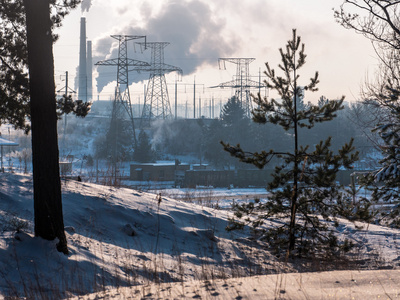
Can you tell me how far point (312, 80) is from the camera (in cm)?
959

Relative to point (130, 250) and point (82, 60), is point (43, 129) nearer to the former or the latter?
point (130, 250)

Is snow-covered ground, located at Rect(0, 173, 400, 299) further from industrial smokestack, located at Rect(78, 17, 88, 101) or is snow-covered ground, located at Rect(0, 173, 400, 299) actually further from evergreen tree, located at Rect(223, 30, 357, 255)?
industrial smokestack, located at Rect(78, 17, 88, 101)

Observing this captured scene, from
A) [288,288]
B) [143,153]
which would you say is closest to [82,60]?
[143,153]

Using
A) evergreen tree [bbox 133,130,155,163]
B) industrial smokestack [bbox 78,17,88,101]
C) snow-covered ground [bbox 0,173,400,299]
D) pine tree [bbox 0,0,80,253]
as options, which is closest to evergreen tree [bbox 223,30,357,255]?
snow-covered ground [bbox 0,173,400,299]

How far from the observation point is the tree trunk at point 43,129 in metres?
6.86

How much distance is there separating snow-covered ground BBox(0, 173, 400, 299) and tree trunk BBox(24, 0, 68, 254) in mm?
334

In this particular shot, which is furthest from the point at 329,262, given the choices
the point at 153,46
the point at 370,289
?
the point at 153,46


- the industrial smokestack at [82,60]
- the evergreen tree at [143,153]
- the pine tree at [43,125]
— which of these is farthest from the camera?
the industrial smokestack at [82,60]

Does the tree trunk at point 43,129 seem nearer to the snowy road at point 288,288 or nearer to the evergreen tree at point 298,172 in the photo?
the snowy road at point 288,288

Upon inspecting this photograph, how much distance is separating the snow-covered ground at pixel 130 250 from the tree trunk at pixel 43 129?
0.33 meters

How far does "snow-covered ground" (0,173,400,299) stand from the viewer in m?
5.40

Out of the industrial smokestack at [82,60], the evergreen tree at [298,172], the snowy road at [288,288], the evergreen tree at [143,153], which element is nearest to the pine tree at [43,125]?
the snowy road at [288,288]

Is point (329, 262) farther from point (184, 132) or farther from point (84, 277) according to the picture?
point (184, 132)

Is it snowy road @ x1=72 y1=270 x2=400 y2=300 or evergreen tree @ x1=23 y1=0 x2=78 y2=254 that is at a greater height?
evergreen tree @ x1=23 y1=0 x2=78 y2=254
